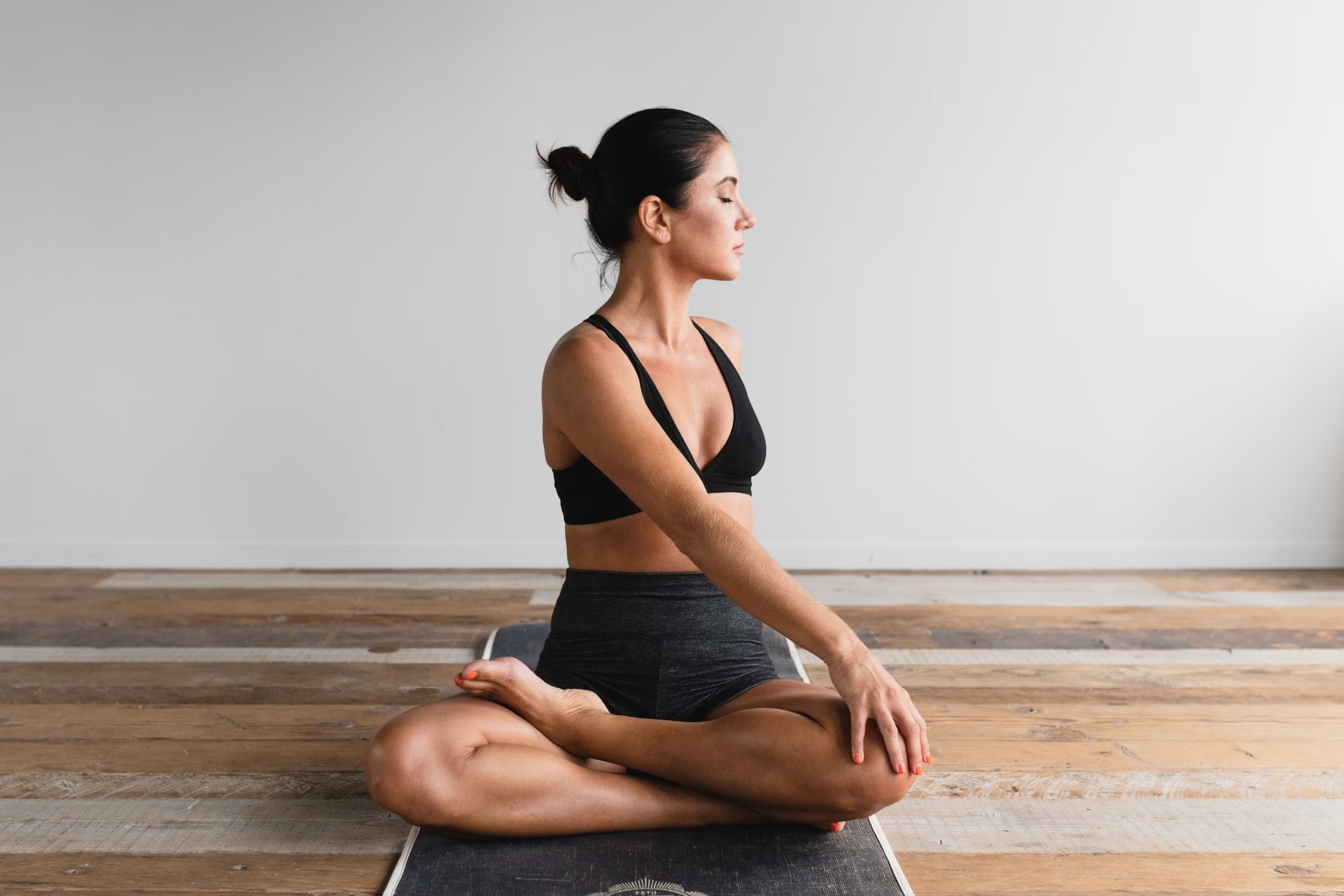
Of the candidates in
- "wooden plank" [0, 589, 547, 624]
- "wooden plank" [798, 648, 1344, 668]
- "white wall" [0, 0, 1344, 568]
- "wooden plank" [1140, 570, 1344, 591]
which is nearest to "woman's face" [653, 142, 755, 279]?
"wooden plank" [798, 648, 1344, 668]

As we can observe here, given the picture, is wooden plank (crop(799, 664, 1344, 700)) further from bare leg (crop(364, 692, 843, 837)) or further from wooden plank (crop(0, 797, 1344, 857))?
bare leg (crop(364, 692, 843, 837))

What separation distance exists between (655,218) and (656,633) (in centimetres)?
64

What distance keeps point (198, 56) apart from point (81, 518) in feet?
4.89

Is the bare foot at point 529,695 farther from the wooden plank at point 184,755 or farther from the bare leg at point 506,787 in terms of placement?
the wooden plank at point 184,755

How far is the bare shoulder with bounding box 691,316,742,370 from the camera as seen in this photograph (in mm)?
2023

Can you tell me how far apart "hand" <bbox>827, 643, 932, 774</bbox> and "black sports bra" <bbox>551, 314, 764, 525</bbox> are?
0.40m

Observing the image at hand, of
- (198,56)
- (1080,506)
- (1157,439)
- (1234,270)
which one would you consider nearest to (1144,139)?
(1234,270)

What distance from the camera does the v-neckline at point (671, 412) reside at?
1.70 meters

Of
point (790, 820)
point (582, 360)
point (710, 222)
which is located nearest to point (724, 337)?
point (710, 222)

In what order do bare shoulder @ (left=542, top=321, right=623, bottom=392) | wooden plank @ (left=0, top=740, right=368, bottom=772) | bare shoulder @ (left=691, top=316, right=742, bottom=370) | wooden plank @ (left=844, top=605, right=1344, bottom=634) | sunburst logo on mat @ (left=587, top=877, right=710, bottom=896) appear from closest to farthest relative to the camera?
1. sunburst logo on mat @ (left=587, top=877, right=710, bottom=896)
2. bare shoulder @ (left=542, top=321, right=623, bottom=392)
3. wooden plank @ (left=0, top=740, right=368, bottom=772)
4. bare shoulder @ (left=691, top=316, right=742, bottom=370)
5. wooden plank @ (left=844, top=605, right=1344, bottom=634)

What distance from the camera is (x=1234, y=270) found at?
3469mm

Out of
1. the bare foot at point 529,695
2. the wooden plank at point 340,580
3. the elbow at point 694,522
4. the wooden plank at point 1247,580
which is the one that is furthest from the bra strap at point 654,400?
Result: the wooden plank at point 1247,580

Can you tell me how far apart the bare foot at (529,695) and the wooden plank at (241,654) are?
968mm

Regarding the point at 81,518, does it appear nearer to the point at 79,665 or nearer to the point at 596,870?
the point at 79,665
